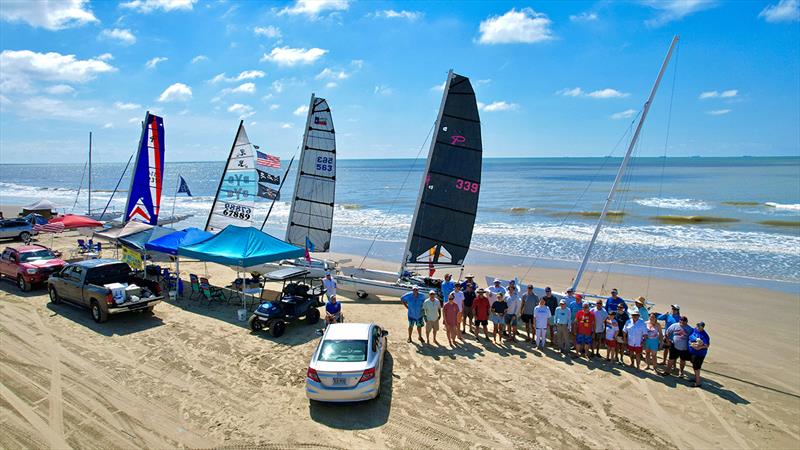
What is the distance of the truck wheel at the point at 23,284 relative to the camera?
13950 mm

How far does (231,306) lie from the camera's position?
13438 millimetres

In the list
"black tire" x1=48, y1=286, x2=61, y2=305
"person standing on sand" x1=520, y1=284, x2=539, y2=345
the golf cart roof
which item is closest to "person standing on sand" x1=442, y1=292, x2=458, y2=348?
"person standing on sand" x1=520, y1=284, x2=539, y2=345

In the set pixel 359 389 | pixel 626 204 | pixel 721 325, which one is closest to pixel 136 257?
pixel 359 389

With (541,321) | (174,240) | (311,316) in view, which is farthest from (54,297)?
(541,321)

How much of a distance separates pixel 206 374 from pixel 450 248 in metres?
7.94

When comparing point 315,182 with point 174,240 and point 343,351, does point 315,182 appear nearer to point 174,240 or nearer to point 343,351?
point 174,240

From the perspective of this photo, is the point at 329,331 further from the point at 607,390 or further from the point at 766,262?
the point at 766,262

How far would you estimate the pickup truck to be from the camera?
11352 mm

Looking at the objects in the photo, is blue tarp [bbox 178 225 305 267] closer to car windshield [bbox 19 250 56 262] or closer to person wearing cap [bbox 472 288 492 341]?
person wearing cap [bbox 472 288 492 341]

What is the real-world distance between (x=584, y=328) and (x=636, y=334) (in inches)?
40.9

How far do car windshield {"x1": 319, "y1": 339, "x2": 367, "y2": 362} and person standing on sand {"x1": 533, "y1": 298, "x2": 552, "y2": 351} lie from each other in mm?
4559

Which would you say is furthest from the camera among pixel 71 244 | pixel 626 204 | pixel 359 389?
pixel 626 204

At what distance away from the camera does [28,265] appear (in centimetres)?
1412

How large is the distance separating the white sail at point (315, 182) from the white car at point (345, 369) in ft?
29.5
